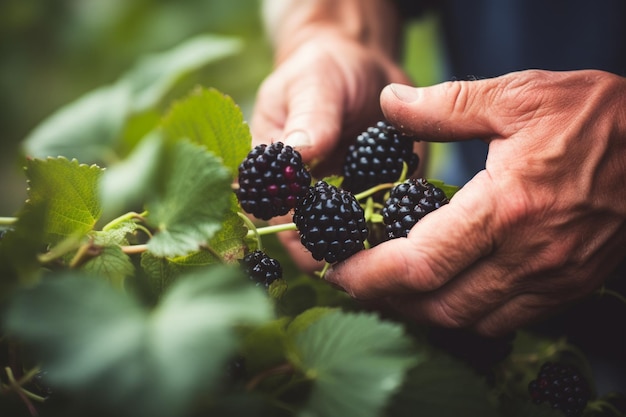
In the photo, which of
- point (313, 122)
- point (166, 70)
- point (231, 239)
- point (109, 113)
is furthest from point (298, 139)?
point (166, 70)

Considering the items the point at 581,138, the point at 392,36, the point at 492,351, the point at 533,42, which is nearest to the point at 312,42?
the point at 392,36

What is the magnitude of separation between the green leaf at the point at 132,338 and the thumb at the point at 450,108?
448 mm

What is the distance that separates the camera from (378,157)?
794 millimetres

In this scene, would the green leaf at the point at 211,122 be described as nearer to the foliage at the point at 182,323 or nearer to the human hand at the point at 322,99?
the foliage at the point at 182,323

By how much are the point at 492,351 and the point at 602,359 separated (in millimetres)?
937

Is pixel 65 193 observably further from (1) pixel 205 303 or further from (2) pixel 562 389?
(2) pixel 562 389

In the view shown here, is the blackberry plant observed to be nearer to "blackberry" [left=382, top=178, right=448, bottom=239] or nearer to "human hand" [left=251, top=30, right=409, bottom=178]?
"blackberry" [left=382, top=178, right=448, bottom=239]

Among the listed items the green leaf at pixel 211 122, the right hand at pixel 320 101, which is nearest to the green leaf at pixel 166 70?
the right hand at pixel 320 101

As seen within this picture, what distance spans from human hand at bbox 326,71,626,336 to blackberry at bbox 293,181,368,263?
2cm

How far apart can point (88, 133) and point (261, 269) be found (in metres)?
0.94

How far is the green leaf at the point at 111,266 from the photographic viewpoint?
55cm

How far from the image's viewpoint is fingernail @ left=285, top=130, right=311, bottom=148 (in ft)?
2.92

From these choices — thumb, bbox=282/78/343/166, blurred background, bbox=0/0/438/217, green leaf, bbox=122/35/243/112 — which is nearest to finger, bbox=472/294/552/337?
thumb, bbox=282/78/343/166

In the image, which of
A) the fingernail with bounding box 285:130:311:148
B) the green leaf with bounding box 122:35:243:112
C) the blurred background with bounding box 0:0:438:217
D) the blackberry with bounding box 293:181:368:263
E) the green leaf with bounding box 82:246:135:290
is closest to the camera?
the green leaf with bounding box 82:246:135:290
